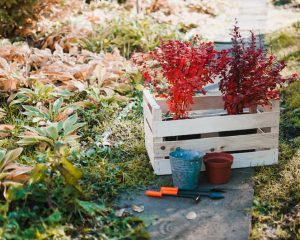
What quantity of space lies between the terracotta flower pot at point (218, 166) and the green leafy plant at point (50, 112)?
5.69 feet

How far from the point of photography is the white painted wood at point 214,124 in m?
4.19

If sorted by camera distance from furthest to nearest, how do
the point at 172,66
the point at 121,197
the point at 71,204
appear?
the point at 172,66, the point at 121,197, the point at 71,204

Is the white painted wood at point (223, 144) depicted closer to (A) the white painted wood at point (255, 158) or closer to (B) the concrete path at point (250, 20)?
(A) the white painted wood at point (255, 158)

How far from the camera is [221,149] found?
4309 mm

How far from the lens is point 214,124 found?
4.23 m

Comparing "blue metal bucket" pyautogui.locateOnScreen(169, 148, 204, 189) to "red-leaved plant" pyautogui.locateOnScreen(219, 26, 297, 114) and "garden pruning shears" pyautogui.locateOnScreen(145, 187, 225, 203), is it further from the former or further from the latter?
"red-leaved plant" pyautogui.locateOnScreen(219, 26, 297, 114)

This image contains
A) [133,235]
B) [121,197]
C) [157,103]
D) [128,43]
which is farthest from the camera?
[128,43]

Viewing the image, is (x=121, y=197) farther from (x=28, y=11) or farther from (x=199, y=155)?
(x=28, y=11)

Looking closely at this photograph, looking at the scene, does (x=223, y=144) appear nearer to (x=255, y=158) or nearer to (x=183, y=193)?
(x=255, y=158)

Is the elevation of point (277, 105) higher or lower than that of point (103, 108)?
higher

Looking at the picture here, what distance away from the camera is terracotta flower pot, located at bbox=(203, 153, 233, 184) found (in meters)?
4.05

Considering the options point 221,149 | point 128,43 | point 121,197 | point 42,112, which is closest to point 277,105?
point 221,149

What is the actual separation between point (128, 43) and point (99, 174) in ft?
13.1

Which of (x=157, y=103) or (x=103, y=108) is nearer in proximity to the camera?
(x=157, y=103)
